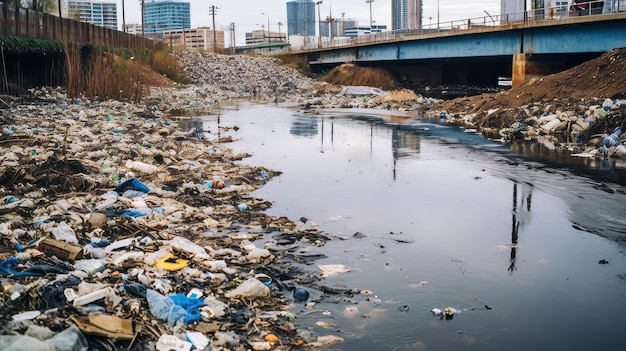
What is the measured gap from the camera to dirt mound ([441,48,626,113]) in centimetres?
1966

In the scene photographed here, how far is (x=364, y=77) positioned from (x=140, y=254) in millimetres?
42656

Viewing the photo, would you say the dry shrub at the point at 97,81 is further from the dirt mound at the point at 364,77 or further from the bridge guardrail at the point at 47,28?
the dirt mound at the point at 364,77

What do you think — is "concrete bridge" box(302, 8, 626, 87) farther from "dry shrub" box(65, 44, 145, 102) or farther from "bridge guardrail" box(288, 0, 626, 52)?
"dry shrub" box(65, 44, 145, 102)

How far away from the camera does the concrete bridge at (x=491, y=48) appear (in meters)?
25.4

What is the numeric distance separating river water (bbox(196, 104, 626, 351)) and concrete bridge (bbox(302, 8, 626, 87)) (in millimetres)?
13742

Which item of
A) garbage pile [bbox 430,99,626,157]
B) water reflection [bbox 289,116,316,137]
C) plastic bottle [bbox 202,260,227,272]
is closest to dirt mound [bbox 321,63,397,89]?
water reflection [bbox 289,116,316,137]

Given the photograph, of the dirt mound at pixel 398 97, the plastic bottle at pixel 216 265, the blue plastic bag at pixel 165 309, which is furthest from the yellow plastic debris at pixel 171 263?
the dirt mound at pixel 398 97

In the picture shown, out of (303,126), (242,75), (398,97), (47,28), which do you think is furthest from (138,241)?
(242,75)

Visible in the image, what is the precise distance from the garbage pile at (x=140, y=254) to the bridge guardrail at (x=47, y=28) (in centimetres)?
1218

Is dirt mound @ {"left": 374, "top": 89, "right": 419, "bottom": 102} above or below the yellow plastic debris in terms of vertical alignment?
above

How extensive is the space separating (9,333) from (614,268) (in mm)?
4966

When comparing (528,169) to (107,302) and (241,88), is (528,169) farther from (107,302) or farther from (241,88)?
(241,88)

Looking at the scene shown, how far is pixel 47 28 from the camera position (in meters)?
25.7

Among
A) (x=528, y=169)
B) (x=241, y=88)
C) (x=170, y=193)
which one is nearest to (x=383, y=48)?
(x=241, y=88)
